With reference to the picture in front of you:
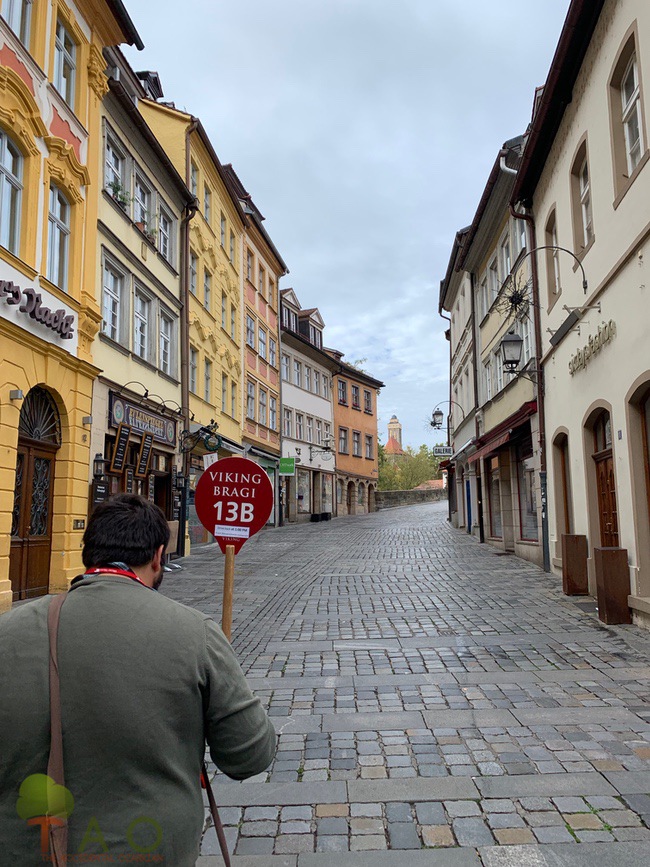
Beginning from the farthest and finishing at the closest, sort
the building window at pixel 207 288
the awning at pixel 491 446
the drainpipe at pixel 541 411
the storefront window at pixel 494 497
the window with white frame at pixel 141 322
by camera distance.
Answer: the building window at pixel 207 288, the storefront window at pixel 494 497, the awning at pixel 491 446, the window with white frame at pixel 141 322, the drainpipe at pixel 541 411

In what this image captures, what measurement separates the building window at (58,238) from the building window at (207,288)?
35.3ft

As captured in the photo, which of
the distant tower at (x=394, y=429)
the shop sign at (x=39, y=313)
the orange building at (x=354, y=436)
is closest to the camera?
the shop sign at (x=39, y=313)

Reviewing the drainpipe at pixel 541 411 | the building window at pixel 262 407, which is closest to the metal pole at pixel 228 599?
the drainpipe at pixel 541 411

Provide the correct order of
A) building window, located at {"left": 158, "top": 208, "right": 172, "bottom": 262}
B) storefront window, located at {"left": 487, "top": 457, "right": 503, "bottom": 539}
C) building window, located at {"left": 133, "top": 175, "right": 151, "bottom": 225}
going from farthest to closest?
storefront window, located at {"left": 487, "top": 457, "right": 503, "bottom": 539}
building window, located at {"left": 158, "top": 208, "right": 172, "bottom": 262}
building window, located at {"left": 133, "top": 175, "right": 151, "bottom": 225}

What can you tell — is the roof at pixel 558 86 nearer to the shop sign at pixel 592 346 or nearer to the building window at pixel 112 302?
the shop sign at pixel 592 346

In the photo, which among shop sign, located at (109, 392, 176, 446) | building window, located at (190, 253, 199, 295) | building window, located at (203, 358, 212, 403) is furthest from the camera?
building window, located at (203, 358, 212, 403)

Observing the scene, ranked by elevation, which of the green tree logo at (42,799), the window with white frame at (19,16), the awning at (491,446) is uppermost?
the window with white frame at (19,16)

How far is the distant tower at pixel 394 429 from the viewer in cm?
13400

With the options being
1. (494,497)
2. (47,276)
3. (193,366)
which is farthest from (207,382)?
(47,276)

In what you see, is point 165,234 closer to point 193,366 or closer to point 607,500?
point 193,366

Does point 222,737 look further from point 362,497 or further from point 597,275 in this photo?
point 362,497

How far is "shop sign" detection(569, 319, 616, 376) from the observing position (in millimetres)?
9695

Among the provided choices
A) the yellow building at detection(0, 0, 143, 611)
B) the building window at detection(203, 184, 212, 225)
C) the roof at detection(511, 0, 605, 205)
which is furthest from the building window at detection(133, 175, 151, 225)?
the roof at detection(511, 0, 605, 205)

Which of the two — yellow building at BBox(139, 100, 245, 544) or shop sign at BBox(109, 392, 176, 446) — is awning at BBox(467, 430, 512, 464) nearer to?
yellow building at BBox(139, 100, 245, 544)
